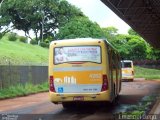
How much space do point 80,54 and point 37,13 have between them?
223ft

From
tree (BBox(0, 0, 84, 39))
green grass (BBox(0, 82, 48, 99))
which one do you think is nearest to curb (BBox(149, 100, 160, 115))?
green grass (BBox(0, 82, 48, 99))

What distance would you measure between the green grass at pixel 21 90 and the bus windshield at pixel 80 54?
9.71 metres

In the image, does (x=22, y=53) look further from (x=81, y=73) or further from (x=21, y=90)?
(x=81, y=73)

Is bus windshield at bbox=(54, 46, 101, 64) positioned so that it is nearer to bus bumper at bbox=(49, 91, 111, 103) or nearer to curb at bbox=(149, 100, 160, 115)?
bus bumper at bbox=(49, 91, 111, 103)

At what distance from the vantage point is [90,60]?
18.4 metres

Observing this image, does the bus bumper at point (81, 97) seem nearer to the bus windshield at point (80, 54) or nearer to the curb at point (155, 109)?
the bus windshield at point (80, 54)

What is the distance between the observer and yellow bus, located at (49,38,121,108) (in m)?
18.2

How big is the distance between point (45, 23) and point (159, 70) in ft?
77.2

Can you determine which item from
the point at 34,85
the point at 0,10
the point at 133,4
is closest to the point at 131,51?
the point at 0,10

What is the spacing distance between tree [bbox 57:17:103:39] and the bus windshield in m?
49.5

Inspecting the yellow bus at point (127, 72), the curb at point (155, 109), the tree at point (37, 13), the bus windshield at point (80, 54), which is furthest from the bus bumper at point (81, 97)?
the tree at point (37, 13)

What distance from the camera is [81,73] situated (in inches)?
722

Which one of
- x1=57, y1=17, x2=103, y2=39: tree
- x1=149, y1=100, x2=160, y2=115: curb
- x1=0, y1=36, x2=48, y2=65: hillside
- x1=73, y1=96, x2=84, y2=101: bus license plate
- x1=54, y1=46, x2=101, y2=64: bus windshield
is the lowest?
x1=149, y1=100, x2=160, y2=115: curb

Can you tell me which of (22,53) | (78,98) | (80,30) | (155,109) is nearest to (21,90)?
(78,98)
